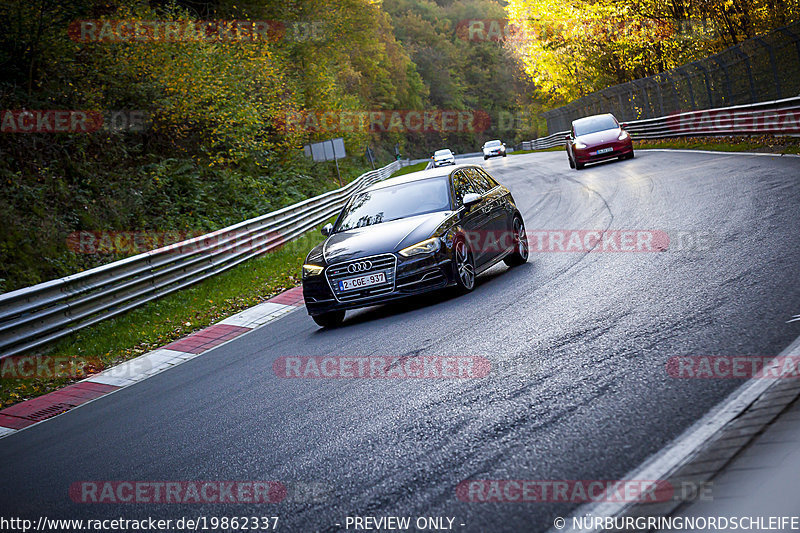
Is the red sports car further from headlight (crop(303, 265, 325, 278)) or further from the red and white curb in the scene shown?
headlight (crop(303, 265, 325, 278))

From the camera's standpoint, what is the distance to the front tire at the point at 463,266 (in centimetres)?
914

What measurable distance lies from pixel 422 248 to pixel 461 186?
1869mm

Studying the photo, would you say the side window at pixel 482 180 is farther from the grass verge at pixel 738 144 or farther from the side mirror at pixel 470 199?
the grass verge at pixel 738 144

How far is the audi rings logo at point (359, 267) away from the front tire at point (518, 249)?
2.65 meters

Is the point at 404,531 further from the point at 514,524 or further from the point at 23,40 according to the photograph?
the point at 23,40

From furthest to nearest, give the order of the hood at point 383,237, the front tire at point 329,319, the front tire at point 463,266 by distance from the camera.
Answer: the front tire at point 329,319, the front tire at point 463,266, the hood at point 383,237

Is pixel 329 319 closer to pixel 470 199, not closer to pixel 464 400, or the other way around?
pixel 470 199

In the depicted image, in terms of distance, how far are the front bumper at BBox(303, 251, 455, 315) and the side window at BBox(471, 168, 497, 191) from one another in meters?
2.32

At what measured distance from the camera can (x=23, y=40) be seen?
1845 cm

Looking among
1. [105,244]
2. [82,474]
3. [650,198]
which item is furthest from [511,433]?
[105,244]

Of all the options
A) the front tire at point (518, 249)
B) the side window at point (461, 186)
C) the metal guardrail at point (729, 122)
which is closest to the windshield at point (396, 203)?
the side window at point (461, 186)

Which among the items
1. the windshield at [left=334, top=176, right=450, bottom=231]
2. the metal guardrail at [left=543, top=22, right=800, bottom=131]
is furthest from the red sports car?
the windshield at [left=334, top=176, right=450, bottom=231]

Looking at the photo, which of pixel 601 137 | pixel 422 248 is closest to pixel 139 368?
pixel 422 248

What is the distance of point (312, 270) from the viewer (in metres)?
9.25
